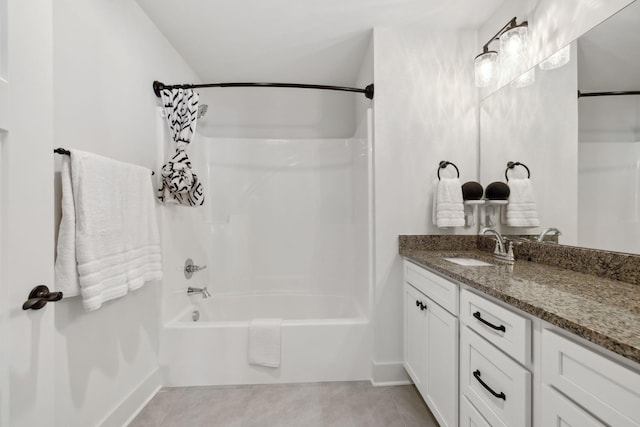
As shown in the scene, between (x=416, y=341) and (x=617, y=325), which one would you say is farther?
(x=416, y=341)

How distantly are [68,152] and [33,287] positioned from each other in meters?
0.67

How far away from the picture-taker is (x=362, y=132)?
2.37 m

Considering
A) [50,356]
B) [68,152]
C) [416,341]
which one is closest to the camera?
[50,356]

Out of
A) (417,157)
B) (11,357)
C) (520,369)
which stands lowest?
(520,369)

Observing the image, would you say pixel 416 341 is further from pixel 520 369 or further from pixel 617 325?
pixel 617 325

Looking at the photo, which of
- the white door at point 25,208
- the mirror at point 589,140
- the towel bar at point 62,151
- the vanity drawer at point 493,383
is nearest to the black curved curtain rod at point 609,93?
the mirror at point 589,140

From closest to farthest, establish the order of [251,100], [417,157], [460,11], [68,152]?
[68,152] → [460,11] → [417,157] → [251,100]

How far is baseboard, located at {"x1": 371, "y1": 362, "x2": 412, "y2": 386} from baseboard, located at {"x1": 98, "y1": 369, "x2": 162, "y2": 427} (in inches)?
56.5

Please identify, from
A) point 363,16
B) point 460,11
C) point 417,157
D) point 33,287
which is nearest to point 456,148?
point 417,157

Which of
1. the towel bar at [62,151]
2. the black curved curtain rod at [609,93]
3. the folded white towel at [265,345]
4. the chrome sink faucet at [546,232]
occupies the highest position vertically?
the black curved curtain rod at [609,93]

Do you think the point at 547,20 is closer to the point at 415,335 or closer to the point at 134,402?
the point at 415,335

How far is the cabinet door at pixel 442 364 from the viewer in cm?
129

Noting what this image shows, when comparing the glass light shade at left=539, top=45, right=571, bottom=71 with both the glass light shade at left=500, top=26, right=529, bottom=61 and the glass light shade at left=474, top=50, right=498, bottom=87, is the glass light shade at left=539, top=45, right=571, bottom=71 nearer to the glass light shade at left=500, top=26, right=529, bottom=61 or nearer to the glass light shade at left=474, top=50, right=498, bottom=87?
the glass light shade at left=500, top=26, right=529, bottom=61

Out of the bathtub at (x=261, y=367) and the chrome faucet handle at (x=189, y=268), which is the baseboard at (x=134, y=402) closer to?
the bathtub at (x=261, y=367)
